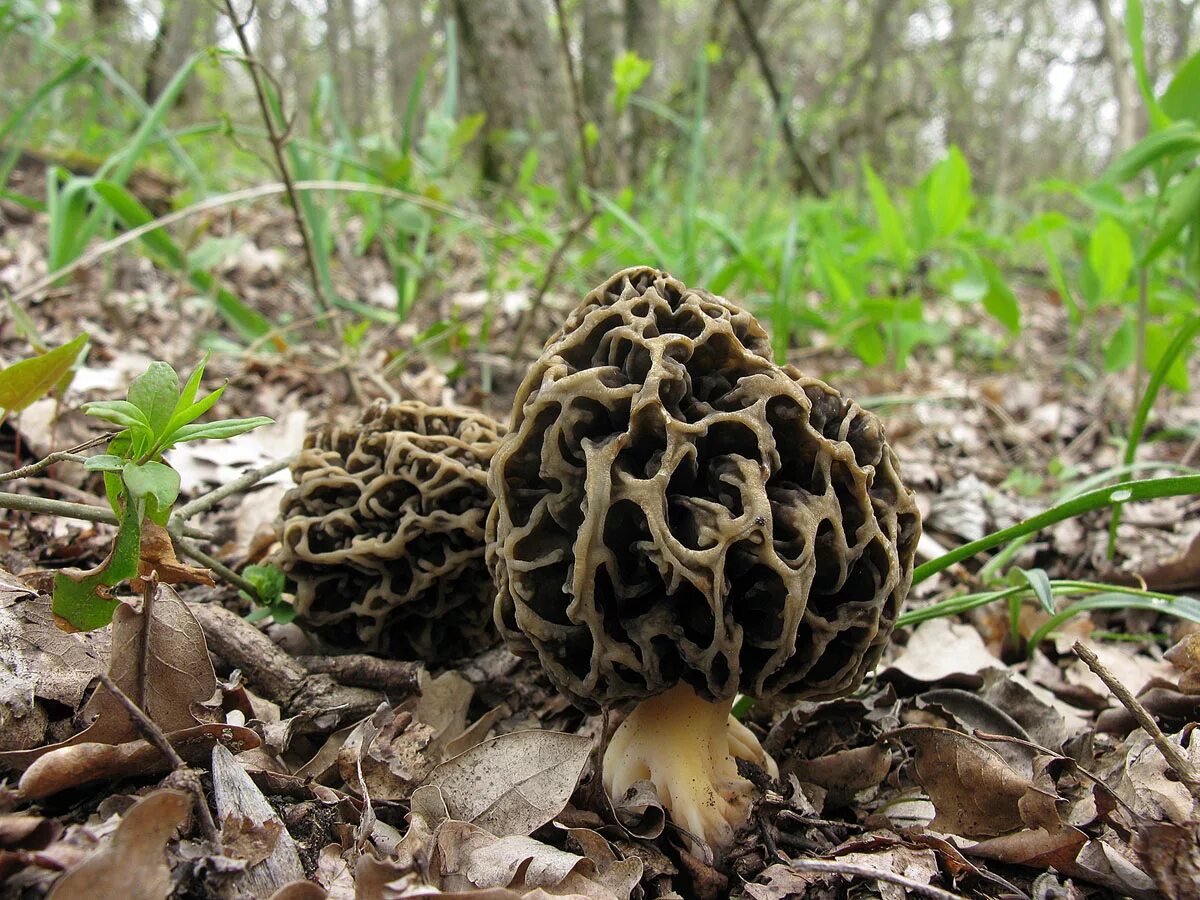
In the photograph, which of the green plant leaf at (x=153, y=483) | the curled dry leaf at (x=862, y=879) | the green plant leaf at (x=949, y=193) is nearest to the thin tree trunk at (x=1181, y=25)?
the green plant leaf at (x=949, y=193)

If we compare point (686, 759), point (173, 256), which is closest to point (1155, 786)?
point (686, 759)

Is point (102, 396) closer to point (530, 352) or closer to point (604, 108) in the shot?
point (530, 352)

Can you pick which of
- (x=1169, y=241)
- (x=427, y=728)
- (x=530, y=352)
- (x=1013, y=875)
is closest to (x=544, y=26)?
(x=530, y=352)

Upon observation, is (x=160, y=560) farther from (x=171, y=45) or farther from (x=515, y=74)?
(x=171, y=45)

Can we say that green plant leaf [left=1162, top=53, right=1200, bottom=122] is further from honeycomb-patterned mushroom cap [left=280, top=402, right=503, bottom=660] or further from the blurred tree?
the blurred tree

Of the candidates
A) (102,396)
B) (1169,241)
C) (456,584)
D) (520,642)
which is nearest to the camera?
(520,642)

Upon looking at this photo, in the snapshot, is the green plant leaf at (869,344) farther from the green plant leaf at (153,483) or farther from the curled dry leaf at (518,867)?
the green plant leaf at (153,483)

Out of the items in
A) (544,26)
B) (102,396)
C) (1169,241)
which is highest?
(544,26)
